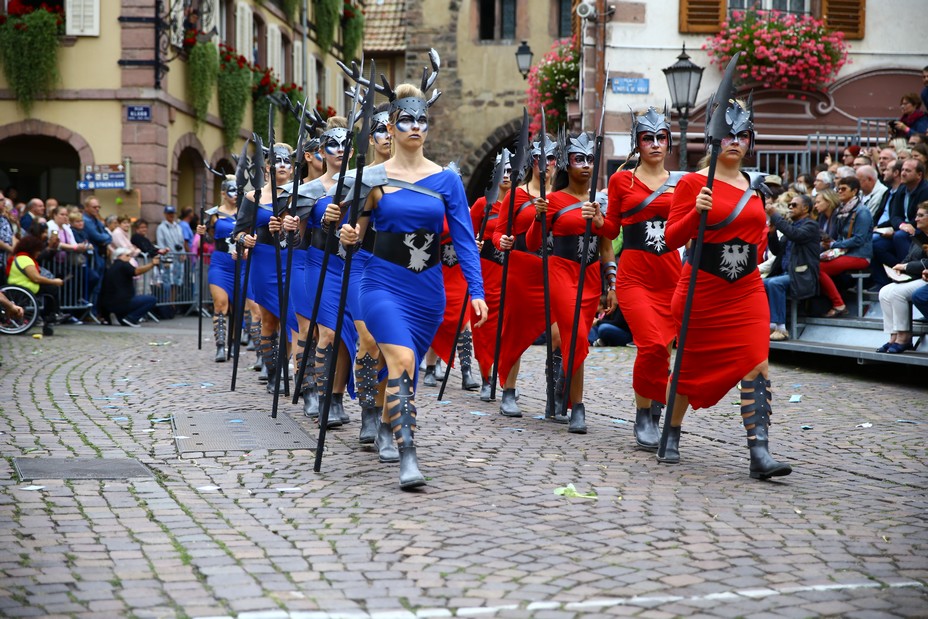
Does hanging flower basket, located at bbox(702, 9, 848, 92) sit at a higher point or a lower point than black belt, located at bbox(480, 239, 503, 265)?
higher

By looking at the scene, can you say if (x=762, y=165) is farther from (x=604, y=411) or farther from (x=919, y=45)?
(x=604, y=411)

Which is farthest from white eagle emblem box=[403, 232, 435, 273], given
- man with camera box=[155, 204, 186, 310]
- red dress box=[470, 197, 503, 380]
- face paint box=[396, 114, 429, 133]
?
man with camera box=[155, 204, 186, 310]

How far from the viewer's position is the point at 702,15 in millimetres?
22547

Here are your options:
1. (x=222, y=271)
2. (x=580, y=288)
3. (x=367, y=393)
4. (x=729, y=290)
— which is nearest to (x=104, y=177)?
(x=222, y=271)

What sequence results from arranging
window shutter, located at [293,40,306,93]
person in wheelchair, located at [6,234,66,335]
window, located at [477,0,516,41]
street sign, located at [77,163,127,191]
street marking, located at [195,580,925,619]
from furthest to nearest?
window, located at [477,0,516,41] < window shutter, located at [293,40,306,93] < street sign, located at [77,163,127,191] < person in wheelchair, located at [6,234,66,335] < street marking, located at [195,580,925,619]

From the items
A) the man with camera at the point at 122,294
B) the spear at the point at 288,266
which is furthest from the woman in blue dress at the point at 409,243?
the man with camera at the point at 122,294

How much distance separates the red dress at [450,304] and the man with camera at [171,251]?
12327 mm

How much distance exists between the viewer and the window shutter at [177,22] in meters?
26.6

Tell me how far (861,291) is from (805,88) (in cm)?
916

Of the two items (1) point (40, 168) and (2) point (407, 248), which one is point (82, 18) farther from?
(2) point (407, 248)

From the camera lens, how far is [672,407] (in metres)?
7.84

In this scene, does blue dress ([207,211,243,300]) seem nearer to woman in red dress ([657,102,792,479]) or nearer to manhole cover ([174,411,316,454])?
manhole cover ([174,411,316,454])

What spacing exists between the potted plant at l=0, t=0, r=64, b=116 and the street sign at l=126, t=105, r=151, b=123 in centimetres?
153

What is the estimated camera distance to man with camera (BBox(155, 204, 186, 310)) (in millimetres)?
23828
